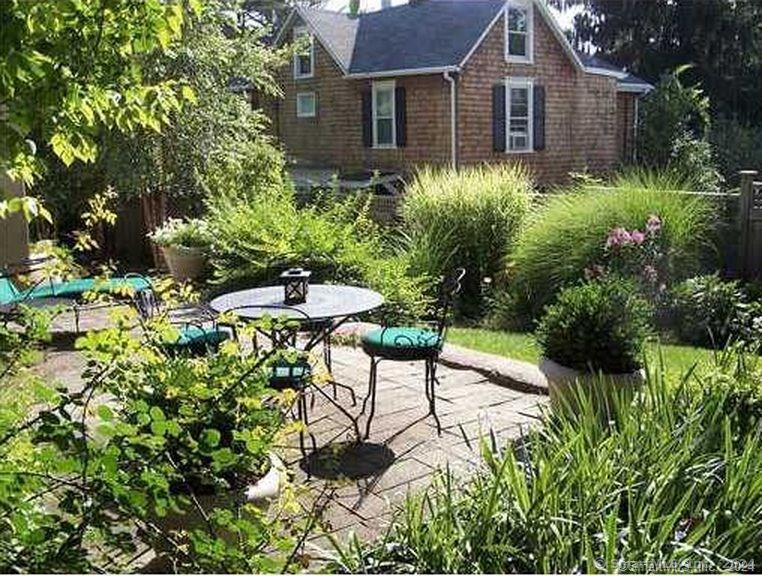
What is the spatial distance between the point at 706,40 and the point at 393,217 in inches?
724

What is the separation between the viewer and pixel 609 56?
28.1 metres

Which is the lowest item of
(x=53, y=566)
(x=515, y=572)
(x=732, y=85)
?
(x=515, y=572)

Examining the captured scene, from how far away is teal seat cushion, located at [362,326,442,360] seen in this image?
15.1 ft

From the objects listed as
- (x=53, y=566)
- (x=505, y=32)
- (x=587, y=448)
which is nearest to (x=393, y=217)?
(x=505, y=32)

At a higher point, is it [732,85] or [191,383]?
[732,85]

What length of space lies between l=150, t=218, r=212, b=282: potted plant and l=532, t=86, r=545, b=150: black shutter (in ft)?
31.1

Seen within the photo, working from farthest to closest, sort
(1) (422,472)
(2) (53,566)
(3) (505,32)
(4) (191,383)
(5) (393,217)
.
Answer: (3) (505,32)
(5) (393,217)
(1) (422,472)
(4) (191,383)
(2) (53,566)

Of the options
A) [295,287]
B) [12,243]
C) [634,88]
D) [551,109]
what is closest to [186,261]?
[12,243]

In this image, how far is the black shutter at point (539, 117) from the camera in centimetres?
1716

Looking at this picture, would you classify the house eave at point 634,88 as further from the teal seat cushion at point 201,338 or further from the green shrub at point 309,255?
the teal seat cushion at point 201,338

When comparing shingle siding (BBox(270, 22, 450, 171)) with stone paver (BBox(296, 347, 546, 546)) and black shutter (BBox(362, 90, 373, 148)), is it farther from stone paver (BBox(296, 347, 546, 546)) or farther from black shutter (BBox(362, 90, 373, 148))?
stone paver (BBox(296, 347, 546, 546))

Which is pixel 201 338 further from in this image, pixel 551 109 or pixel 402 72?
pixel 551 109

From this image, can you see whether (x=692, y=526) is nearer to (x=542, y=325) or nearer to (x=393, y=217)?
(x=542, y=325)

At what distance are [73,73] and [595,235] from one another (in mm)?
6814
